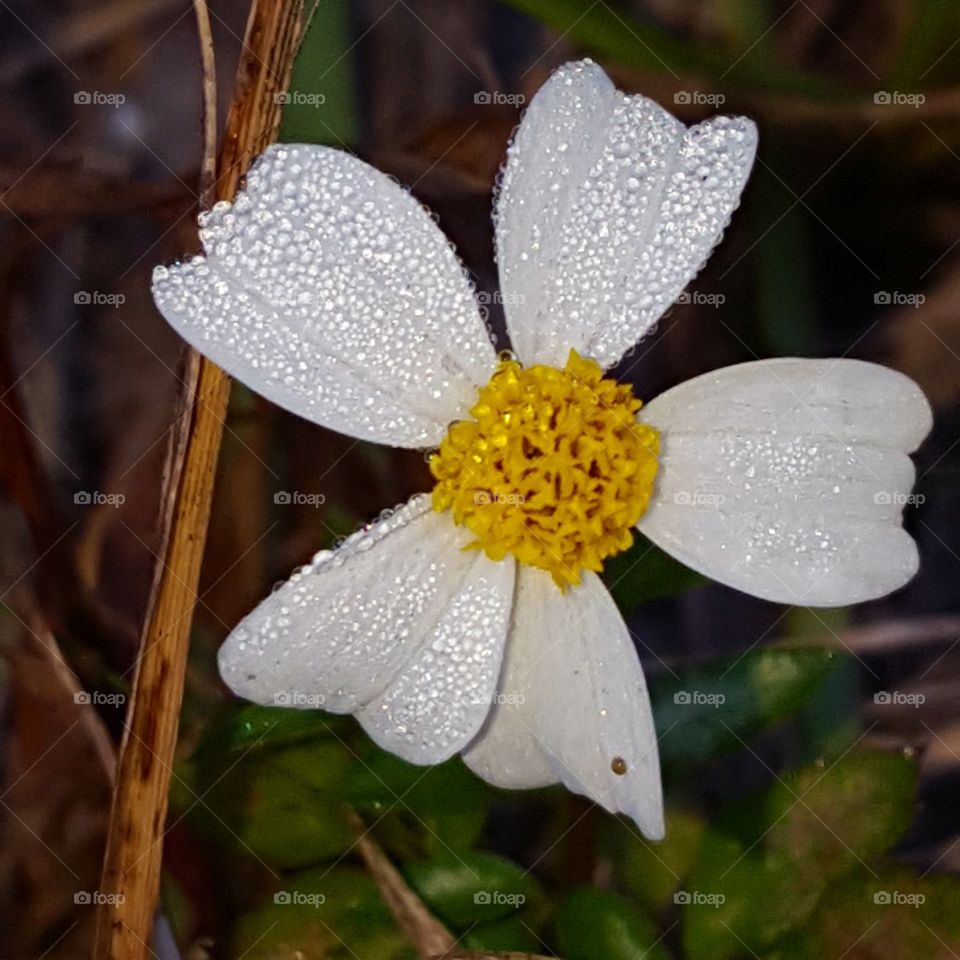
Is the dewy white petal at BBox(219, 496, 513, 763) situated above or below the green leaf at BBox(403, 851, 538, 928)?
above

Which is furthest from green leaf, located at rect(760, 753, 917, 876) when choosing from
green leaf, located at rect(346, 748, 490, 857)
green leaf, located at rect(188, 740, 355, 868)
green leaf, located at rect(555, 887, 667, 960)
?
green leaf, located at rect(188, 740, 355, 868)

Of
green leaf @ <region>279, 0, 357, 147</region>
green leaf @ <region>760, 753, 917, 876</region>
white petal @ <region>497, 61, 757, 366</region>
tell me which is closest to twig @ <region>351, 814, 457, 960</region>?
green leaf @ <region>760, 753, 917, 876</region>

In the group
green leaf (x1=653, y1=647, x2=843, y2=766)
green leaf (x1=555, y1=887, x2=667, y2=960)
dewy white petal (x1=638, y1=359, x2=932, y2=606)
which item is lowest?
green leaf (x1=555, y1=887, x2=667, y2=960)

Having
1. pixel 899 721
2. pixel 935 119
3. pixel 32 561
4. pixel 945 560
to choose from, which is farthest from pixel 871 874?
pixel 32 561

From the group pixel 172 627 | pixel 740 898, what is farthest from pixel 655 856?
pixel 172 627

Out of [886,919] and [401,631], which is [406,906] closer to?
[401,631]

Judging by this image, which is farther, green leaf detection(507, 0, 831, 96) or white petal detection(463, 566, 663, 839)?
green leaf detection(507, 0, 831, 96)

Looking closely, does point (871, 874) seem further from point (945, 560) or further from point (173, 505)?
point (173, 505)

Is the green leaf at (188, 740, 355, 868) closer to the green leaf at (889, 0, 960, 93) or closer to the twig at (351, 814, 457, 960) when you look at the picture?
the twig at (351, 814, 457, 960)
